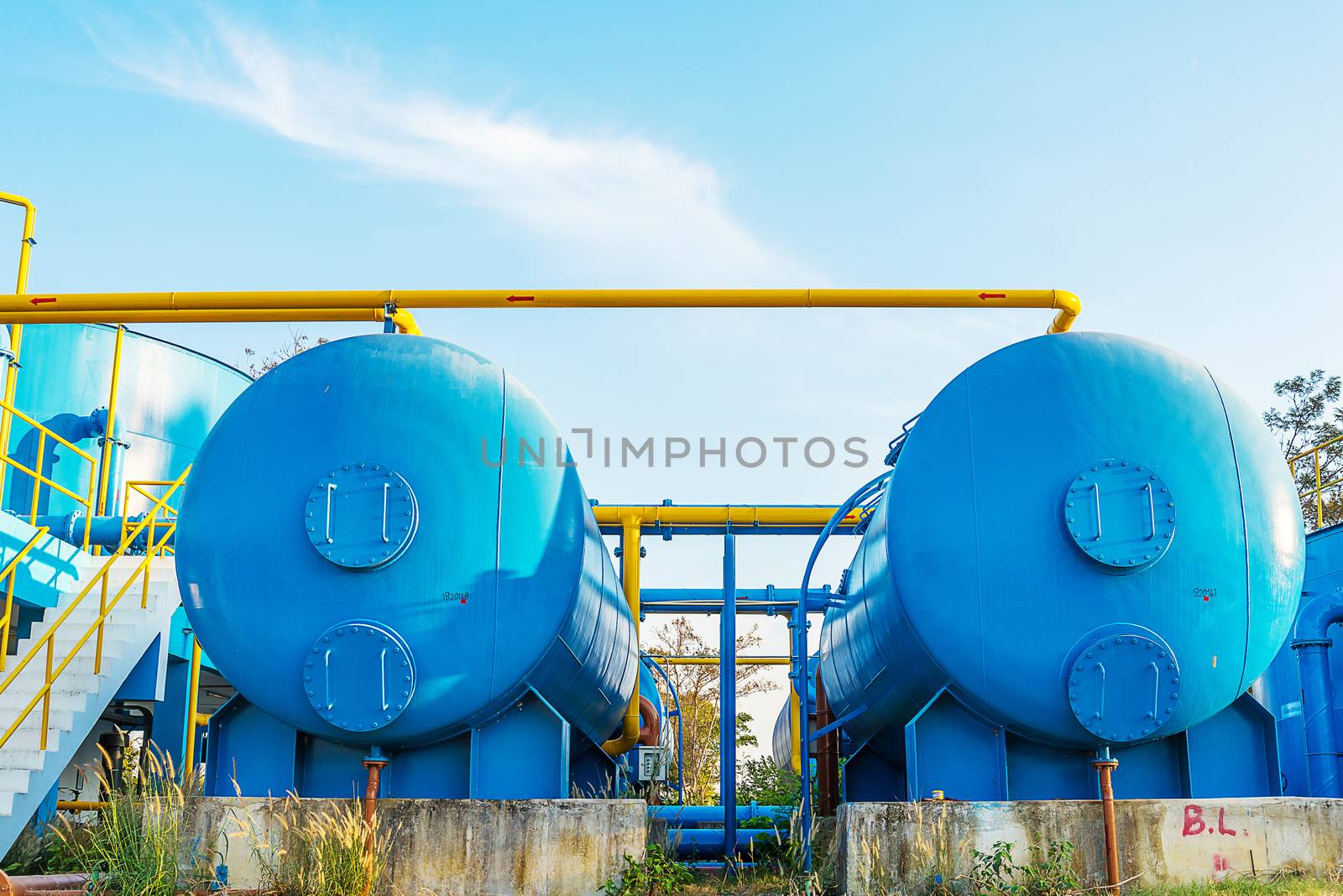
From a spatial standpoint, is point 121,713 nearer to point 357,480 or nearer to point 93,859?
point 93,859

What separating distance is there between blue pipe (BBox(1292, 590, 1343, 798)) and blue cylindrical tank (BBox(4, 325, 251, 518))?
11343mm

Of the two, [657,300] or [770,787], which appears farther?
[770,787]

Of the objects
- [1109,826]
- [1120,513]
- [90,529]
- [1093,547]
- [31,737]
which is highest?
[90,529]

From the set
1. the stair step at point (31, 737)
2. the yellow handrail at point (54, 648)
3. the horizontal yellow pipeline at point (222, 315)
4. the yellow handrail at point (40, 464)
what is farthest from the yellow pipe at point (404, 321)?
the stair step at point (31, 737)

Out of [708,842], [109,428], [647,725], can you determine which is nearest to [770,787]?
[647,725]

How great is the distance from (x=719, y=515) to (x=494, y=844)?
299 inches

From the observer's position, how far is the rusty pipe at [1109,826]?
20.7 feet

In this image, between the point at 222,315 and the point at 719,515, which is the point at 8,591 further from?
the point at 719,515

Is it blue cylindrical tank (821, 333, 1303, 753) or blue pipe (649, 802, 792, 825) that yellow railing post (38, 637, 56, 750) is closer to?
blue pipe (649, 802, 792, 825)

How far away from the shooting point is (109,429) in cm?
1293

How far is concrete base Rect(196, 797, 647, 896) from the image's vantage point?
6.36 metres

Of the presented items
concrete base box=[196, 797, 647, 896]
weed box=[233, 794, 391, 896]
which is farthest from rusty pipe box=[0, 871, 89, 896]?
weed box=[233, 794, 391, 896]

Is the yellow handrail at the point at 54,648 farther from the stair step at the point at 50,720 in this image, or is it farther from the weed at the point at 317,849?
the weed at the point at 317,849

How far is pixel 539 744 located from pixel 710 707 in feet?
72.0
